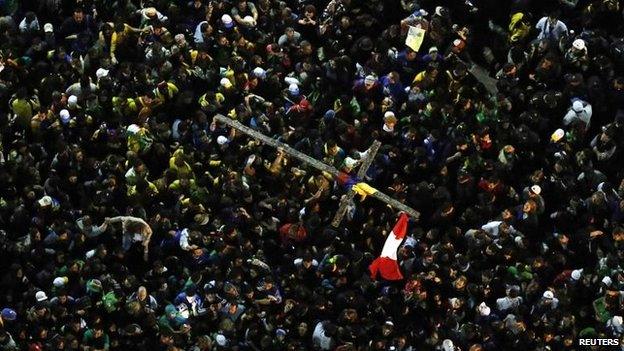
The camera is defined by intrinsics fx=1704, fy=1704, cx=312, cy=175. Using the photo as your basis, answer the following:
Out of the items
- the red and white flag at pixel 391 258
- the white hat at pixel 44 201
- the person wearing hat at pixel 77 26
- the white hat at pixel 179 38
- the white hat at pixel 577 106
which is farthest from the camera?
the person wearing hat at pixel 77 26

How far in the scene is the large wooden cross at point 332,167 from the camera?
19422 millimetres

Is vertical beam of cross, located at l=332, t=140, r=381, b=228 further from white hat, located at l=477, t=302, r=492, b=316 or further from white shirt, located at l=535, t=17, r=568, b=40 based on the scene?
white shirt, located at l=535, t=17, r=568, b=40

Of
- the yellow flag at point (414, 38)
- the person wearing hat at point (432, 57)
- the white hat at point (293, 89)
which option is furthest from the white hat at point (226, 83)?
the person wearing hat at point (432, 57)

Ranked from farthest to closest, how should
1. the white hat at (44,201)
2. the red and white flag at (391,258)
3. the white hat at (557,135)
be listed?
the white hat at (557,135), the white hat at (44,201), the red and white flag at (391,258)

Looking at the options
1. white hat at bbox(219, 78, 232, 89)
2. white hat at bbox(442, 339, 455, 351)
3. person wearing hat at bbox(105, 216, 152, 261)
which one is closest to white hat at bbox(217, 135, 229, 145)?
white hat at bbox(219, 78, 232, 89)

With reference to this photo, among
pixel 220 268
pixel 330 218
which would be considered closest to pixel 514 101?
pixel 330 218

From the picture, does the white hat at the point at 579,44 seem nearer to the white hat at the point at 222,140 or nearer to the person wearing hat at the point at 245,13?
the person wearing hat at the point at 245,13

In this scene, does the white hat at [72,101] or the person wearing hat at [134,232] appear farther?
the white hat at [72,101]

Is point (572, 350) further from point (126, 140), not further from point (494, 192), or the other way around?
point (126, 140)

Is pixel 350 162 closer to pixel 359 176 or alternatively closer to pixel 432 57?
pixel 359 176

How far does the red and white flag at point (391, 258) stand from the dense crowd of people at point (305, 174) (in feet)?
0.40

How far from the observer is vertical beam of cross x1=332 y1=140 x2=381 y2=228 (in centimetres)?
1945

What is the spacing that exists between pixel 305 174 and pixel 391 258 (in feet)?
4.89

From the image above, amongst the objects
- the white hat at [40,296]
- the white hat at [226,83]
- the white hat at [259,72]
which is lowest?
the white hat at [40,296]
